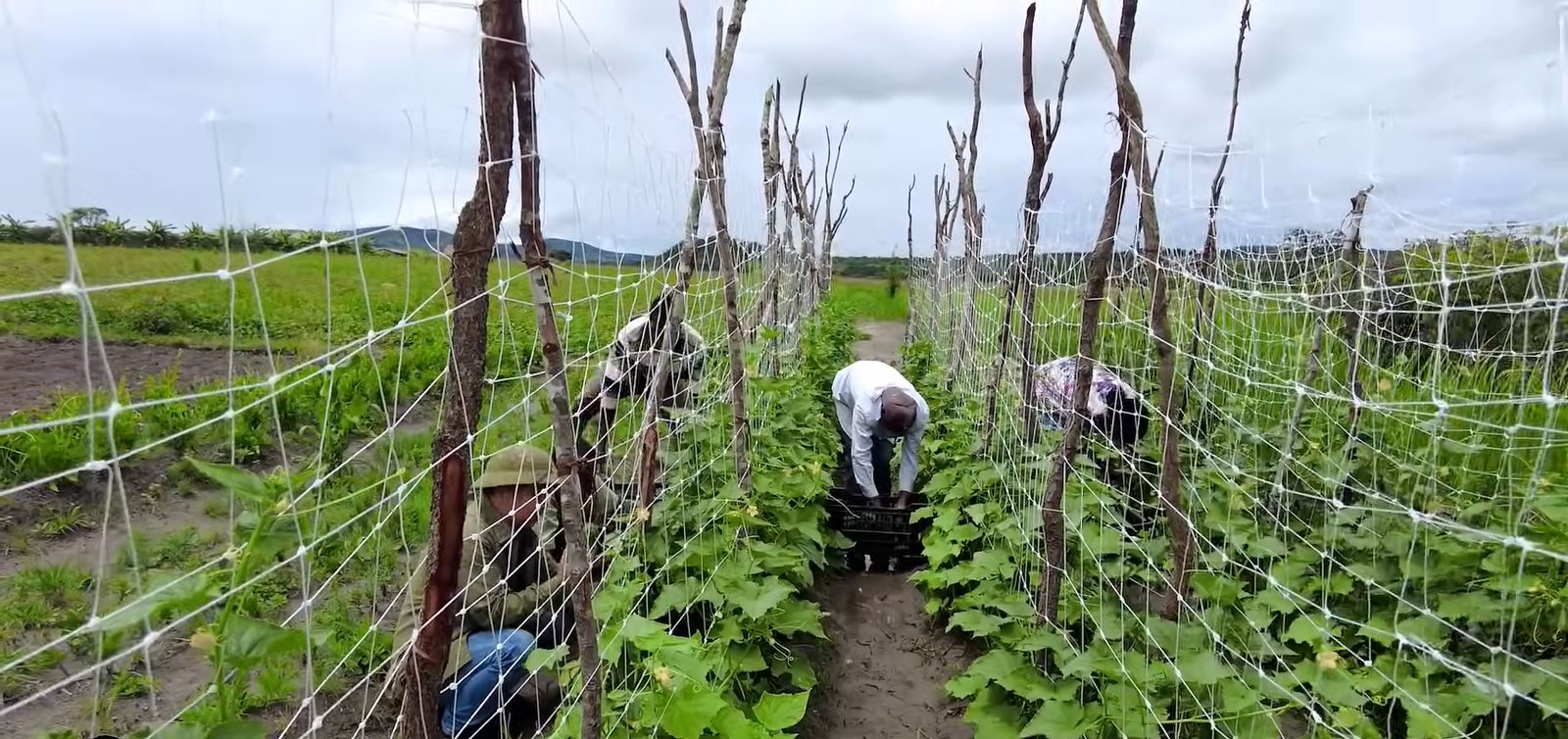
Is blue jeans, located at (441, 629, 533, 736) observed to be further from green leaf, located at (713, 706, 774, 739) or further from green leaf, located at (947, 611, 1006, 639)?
green leaf, located at (947, 611, 1006, 639)

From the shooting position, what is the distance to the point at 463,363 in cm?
175

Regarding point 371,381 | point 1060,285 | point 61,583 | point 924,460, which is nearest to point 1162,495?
point 1060,285

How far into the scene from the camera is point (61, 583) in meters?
3.85

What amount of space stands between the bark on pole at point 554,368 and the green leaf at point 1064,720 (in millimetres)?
1269

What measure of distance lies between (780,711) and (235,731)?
137cm

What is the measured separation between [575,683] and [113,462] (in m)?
1.44

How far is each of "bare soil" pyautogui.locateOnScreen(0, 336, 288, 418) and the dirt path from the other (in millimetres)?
5357

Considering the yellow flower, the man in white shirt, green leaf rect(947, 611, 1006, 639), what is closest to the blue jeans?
the man in white shirt

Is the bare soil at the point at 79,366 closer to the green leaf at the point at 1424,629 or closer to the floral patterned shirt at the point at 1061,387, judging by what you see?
the floral patterned shirt at the point at 1061,387

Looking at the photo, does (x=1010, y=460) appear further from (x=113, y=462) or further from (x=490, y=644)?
(x=113, y=462)

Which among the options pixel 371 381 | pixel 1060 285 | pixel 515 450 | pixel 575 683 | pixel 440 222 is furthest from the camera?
pixel 371 381

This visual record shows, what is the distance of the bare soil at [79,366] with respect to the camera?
710 cm

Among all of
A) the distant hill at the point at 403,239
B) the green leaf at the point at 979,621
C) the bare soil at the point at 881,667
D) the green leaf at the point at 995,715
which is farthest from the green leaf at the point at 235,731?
the green leaf at the point at 979,621

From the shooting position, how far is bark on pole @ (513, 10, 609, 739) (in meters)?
1.66
